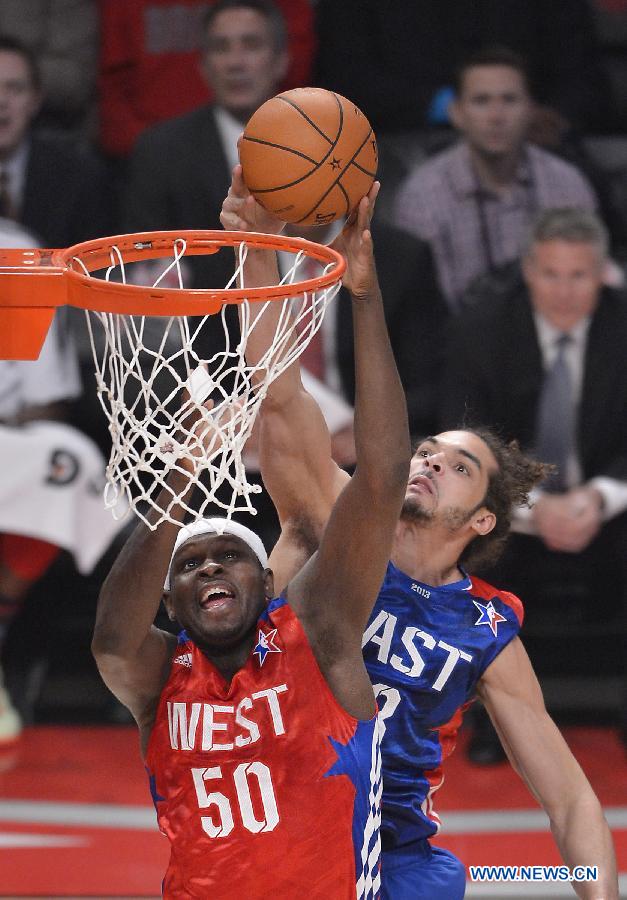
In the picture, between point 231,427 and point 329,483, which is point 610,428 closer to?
point 329,483

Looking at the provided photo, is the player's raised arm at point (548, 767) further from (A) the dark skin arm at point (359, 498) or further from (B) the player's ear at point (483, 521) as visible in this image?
(A) the dark skin arm at point (359, 498)

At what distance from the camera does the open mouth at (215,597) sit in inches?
130

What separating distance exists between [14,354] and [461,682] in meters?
1.32

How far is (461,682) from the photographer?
12.3 ft

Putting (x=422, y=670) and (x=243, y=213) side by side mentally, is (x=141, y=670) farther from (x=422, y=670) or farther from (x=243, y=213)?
(x=243, y=213)

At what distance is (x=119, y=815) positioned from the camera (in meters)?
5.48

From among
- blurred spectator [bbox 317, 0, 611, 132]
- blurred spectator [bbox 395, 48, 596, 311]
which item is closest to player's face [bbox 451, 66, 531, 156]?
blurred spectator [bbox 395, 48, 596, 311]

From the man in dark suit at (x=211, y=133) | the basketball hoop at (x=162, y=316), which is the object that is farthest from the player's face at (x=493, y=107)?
the basketball hoop at (x=162, y=316)

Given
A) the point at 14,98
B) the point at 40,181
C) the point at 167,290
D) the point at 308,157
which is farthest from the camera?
the point at 40,181

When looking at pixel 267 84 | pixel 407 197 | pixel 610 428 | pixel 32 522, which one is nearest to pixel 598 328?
pixel 610 428

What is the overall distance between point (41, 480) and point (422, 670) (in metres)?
2.71

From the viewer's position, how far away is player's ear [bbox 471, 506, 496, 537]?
12.8ft

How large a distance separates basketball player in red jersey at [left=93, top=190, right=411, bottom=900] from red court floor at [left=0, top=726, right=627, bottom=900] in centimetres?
177
